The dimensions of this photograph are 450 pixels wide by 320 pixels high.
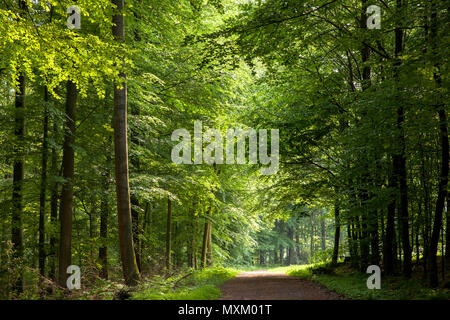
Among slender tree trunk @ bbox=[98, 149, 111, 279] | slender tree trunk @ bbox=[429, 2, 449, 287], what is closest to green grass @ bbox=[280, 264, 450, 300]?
slender tree trunk @ bbox=[429, 2, 449, 287]

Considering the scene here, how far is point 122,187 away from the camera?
750cm

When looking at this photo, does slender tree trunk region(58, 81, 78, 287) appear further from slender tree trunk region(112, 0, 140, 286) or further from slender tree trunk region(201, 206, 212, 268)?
slender tree trunk region(201, 206, 212, 268)

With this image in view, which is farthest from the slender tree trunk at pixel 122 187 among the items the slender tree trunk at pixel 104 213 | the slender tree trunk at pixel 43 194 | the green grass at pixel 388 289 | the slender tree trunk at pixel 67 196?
the green grass at pixel 388 289

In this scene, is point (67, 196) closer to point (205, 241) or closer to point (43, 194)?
point (43, 194)

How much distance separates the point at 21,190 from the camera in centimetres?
922

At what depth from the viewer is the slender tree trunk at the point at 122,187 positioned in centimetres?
739

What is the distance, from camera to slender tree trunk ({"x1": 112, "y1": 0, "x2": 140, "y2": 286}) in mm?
7395

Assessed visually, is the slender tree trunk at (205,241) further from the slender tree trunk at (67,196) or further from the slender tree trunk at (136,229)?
the slender tree trunk at (67,196)

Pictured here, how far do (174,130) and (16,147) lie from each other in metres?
5.14
